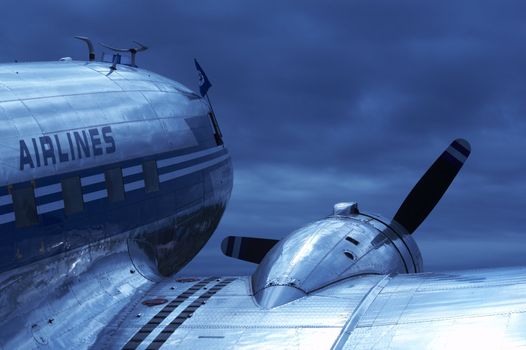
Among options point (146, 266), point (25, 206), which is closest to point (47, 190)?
point (25, 206)

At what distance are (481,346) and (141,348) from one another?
10.5 ft

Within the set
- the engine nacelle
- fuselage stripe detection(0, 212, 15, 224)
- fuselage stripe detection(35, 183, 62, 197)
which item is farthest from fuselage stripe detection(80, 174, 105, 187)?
the engine nacelle

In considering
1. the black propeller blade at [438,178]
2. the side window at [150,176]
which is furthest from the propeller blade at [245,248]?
the side window at [150,176]

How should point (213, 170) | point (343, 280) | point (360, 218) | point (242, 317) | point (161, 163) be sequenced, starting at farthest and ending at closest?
point (213, 170)
point (360, 218)
point (161, 163)
point (343, 280)
point (242, 317)

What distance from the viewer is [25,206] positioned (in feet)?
22.9

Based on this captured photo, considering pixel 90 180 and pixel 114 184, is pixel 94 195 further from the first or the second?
pixel 114 184

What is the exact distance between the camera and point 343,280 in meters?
8.77

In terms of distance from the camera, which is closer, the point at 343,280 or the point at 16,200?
the point at 16,200

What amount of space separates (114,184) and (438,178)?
6982 mm

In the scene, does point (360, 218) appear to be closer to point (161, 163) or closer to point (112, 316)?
point (161, 163)

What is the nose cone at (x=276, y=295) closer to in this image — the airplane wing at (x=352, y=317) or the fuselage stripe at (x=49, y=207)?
the airplane wing at (x=352, y=317)

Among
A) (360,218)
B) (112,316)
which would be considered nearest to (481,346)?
(112,316)

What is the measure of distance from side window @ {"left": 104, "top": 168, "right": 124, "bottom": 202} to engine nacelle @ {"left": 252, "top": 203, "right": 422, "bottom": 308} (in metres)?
2.03

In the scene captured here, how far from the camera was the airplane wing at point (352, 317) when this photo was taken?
20.5ft
